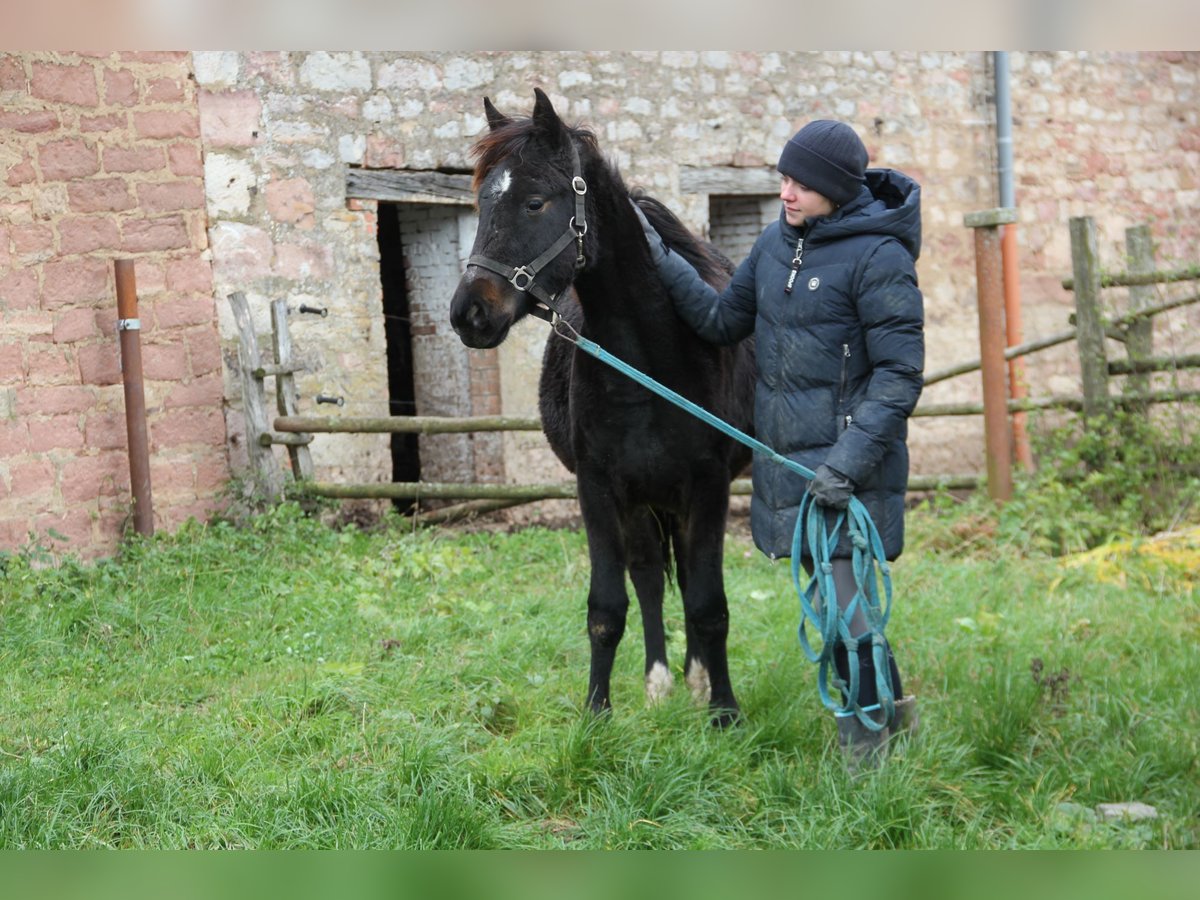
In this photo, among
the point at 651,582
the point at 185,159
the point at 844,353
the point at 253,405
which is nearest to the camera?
the point at 844,353

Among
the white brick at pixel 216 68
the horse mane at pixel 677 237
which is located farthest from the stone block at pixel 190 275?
the horse mane at pixel 677 237

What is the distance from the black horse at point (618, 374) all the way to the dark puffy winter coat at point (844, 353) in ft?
1.29

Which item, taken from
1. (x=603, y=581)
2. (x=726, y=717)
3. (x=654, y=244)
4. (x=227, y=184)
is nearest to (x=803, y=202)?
(x=654, y=244)

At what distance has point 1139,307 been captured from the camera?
8.39m

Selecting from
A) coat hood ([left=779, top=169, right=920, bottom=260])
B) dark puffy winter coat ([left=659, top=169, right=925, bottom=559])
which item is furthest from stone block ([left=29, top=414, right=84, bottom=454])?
coat hood ([left=779, top=169, right=920, bottom=260])

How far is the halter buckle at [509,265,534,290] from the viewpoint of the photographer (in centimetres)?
358

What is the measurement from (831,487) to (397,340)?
6.59 meters

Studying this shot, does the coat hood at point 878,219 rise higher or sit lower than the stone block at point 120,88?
lower

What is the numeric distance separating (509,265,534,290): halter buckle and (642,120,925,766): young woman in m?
0.73

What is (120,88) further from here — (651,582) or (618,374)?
(651,582)

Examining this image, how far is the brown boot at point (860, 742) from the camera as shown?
→ 3598 mm

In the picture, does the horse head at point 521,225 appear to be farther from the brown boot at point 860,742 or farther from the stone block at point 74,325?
the stone block at point 74,325

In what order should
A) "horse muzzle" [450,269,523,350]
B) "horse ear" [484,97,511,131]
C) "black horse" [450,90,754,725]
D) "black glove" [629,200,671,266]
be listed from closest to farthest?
"horse muzzle" [450,269,523,350] → "black horse" [450,90,754,725] → "horse ear" [484,97,511,131] → "black glove" [629,200,671,266]

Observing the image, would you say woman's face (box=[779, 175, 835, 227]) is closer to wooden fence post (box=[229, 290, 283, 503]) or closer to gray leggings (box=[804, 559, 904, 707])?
gray leggings (box=[804, 559, 904, 707])
